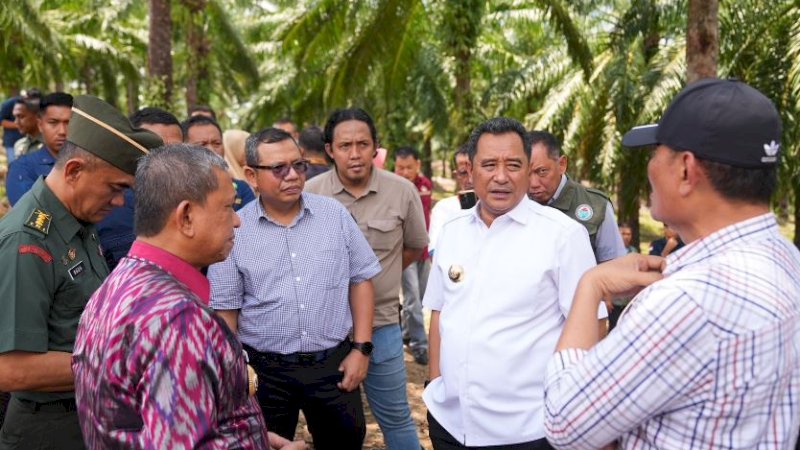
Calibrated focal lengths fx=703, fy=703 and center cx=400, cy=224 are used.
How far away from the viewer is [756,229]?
1.55 m

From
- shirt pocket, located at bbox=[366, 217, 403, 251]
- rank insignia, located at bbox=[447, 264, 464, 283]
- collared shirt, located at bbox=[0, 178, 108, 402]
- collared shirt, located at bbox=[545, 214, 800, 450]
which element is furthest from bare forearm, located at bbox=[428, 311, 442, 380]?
collared shirt, located at bbox=[545, 214, 800, 450]

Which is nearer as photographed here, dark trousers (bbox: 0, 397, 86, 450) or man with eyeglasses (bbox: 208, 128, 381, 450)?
dark trousers (bbox: 0, 397, 86, 450)

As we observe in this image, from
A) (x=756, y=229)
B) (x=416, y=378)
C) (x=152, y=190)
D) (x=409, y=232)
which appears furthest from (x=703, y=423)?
(x=416, y=378)

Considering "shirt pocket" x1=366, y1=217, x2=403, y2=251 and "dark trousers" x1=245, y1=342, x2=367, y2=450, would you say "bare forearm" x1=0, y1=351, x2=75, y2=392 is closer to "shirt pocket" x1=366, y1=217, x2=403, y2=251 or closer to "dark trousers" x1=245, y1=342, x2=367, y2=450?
"dark trousers" x1=245, y1=342, x2=367, y2=450

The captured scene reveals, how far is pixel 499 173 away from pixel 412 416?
2.75 metres

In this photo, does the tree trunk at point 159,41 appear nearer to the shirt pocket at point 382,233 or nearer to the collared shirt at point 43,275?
the shirt pocket at point 382,233

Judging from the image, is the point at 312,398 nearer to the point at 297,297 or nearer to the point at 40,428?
the point at 297,297

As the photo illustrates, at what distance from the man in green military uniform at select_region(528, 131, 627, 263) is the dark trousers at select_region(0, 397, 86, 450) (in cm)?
270

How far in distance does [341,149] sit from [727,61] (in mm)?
8868

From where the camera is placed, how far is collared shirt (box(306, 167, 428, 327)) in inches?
163

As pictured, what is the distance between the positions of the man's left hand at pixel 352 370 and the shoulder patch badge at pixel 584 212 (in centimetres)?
148

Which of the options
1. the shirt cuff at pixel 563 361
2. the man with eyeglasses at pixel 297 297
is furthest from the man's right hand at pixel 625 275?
the man with eyeglasses at pixel 297 297

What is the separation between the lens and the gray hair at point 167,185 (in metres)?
1.88

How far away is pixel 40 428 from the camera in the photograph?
2.38 metres
